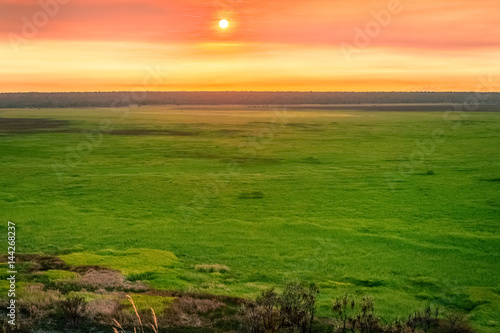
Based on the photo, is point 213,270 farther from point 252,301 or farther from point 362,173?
point 362,173

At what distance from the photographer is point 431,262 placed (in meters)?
16.8

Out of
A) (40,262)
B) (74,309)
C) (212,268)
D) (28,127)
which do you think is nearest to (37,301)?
(74,309)

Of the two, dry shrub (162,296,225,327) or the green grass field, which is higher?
the green grass field

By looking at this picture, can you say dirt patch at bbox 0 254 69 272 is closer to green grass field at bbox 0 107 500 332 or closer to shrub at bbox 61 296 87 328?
green grass field at bbox 0 107 500 332

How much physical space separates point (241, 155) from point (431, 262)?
2898 centimetres

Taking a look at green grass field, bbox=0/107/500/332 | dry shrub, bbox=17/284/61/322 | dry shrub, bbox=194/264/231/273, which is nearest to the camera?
dry shrub, bbox=17/284/61/322

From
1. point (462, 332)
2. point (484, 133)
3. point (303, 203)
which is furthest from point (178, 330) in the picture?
point (484, 133)

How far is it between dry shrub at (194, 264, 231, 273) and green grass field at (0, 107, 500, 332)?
147 mm

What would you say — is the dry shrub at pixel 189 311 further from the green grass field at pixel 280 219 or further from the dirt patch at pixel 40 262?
the dirt patch at pixel 40 262

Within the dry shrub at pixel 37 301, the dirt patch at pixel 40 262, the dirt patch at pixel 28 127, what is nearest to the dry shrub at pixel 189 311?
the dry shrub at pixel 37 301

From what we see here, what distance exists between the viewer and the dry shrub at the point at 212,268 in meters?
16.1

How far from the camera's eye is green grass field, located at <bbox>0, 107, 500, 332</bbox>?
50.4 ft

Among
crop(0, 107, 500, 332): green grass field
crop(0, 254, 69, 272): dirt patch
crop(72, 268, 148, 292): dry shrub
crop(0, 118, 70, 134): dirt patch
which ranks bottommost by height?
crop(72, 268, 148, 292): dry shrub

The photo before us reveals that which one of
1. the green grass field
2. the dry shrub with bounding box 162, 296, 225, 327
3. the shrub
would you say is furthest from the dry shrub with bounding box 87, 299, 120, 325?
the green grass field
